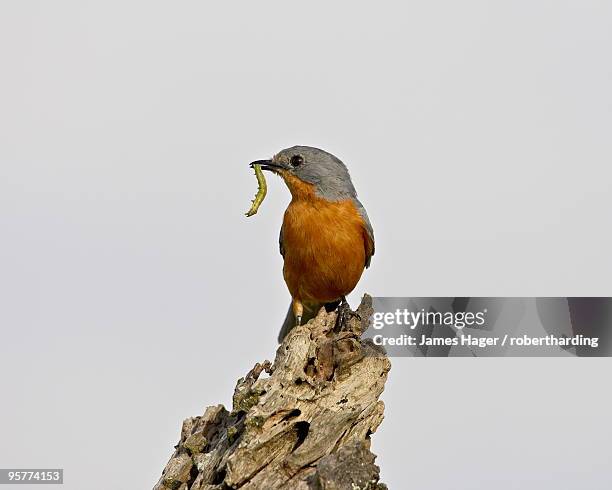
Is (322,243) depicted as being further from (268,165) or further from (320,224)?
(268,165)

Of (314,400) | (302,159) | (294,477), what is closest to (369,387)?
(314,400)

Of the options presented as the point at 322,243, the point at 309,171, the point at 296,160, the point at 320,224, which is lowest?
the point at 322,243

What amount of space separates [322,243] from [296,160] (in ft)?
3.37

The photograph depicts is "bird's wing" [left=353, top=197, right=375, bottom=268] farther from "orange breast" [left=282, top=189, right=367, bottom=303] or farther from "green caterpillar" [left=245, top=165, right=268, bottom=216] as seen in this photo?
"green caterpillar" [left=245, top=165, right=268, bottom=216]

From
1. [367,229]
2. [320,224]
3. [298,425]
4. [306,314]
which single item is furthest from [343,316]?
[298,425]

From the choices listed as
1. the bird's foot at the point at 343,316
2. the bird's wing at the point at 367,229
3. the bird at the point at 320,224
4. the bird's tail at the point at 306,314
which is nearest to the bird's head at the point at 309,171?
the bird at the point at 320,224

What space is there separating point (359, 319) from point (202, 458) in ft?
8.88

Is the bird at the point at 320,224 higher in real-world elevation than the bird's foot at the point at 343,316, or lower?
higher

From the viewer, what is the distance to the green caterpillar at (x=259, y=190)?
11547 millimetres

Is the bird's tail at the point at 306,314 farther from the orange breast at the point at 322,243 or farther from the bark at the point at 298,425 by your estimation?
the bark at the point at 298,425

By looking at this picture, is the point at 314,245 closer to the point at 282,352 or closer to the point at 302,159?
the point at 302,159

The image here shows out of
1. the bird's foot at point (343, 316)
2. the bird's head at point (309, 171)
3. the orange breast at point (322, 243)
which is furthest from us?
the bird's head at point (309, 171)

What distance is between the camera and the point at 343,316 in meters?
10.8

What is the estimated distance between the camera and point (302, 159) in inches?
455
